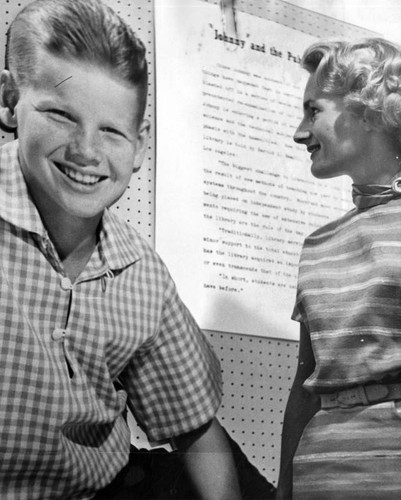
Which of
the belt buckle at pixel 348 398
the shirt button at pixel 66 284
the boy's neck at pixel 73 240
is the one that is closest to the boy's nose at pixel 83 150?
the boy's neck at pixel 73 240

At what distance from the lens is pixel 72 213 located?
1556mm

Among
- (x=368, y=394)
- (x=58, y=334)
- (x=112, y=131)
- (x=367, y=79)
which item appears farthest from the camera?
(x=367, y=79)

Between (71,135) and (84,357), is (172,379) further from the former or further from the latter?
(71,135)

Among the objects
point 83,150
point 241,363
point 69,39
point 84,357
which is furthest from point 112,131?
point 241,363

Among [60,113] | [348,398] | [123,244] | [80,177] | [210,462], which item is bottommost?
[210,462]

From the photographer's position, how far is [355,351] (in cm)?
173

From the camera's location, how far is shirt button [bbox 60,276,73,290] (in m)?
1.49

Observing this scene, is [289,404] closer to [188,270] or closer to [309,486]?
[309,486]

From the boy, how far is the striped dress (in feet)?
0.64

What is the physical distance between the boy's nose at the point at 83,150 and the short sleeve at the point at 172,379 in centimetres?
28

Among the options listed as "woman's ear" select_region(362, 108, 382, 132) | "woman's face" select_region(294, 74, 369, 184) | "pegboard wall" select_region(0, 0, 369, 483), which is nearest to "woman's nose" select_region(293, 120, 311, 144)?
"woman's face" select_region(294, 74, 369, 184)

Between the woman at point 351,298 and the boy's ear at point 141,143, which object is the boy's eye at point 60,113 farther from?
the woman at point 351,298

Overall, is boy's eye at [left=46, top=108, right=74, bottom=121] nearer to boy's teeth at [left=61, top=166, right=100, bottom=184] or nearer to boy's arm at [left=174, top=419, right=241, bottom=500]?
boy's teeth at [left=61, top=166, right=100, bottom=184]

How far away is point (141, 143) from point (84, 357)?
431 mm
